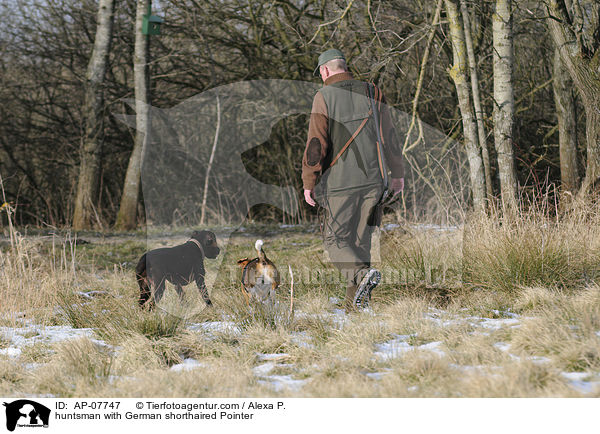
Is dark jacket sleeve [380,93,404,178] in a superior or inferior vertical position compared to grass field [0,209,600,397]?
superior

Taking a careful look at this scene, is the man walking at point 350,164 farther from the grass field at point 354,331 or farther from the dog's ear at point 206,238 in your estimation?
the dog's ear at point 206,238

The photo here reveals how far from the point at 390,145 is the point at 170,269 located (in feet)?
6.01

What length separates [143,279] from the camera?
13.8ft

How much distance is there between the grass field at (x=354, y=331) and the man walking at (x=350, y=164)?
16.0 inches

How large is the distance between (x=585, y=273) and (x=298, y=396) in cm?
288

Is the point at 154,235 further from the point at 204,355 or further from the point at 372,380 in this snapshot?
the point at 372,380

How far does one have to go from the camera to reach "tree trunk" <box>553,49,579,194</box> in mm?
8930

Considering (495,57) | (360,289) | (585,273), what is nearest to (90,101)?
(495,57)

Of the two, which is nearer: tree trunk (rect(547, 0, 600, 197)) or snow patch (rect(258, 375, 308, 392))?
snow patch (rect(258, 375, 308, 392))

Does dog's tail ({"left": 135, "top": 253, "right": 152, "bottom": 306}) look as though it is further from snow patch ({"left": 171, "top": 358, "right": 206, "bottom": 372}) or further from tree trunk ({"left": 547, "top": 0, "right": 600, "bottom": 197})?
tree trunk ({"left": 547, "top": 0, "right": 600, "bottom": 197})

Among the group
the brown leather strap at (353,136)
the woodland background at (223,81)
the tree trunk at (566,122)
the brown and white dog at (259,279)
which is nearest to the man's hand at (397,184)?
the brown leather strap at (353,136)

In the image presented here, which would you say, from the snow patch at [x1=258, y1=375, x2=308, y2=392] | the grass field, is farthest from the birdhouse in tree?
the snow patch at [x1=258, y1=375, x2=308, y2=392]

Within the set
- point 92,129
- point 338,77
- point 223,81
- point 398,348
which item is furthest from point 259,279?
point 223,81
